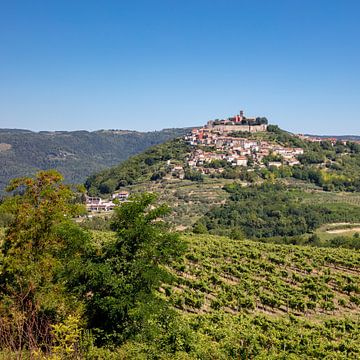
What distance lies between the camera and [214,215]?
76438 millimetres

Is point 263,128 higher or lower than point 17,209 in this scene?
higher

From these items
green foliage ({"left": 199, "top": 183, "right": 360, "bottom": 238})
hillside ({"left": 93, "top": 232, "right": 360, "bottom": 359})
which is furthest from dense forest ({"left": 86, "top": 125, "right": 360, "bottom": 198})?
hillside ({"left": 93, "top": 232, "right": 360, "bottom": 359})

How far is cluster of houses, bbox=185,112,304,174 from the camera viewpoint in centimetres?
11525

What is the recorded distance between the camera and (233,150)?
124m

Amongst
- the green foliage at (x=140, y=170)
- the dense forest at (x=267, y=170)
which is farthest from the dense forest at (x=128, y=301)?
the green foliage at (x=140, y=170)

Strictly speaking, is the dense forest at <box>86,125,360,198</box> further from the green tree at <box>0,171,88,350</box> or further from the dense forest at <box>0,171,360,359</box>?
the green tree at <box>0,171,88,350</box>

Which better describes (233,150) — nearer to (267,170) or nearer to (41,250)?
(267,170)

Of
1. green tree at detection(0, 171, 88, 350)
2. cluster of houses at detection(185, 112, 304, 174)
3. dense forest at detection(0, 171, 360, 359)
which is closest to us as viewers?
dense forest at detection(0, 171, 360, 359)

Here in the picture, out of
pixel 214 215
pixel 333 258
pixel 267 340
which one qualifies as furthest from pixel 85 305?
pixel 214 215

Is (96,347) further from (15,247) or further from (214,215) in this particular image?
(214,215)

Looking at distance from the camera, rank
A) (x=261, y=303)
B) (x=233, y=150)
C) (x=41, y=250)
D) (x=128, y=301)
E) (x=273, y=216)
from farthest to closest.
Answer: (x=233, y=150) < (x=273, y=216) < (x=261, y=303) < (x=41, y=250) < (x=128, y=301)

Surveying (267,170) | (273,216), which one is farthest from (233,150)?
(273,216)

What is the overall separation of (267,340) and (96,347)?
26.9 ft

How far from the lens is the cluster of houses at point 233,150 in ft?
378
